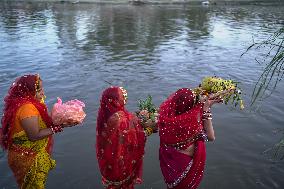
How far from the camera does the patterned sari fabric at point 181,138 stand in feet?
Answer: 13.1

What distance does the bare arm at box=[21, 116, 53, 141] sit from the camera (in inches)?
157

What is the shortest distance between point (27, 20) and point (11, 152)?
25.7 meters

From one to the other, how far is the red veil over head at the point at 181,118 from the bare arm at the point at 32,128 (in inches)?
60.6

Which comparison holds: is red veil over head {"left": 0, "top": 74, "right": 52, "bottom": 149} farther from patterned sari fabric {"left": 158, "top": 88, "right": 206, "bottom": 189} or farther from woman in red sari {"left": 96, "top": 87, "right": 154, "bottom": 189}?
patterned sari fabric {"left": 158, "top": 88, "right": 206, "bottom": 189}

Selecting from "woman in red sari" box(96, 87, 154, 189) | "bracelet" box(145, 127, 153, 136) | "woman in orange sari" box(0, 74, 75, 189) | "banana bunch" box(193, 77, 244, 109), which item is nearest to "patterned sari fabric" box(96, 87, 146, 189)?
"woman in red sari" box(96, 87, 154, 189)

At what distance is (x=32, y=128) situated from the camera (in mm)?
3994

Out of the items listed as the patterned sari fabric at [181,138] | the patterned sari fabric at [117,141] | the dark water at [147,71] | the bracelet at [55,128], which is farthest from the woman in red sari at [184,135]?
the dark water at [147,71]

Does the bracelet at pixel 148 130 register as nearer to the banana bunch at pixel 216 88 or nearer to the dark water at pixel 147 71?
the banana bunch at pixel 216 88

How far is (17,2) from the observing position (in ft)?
146

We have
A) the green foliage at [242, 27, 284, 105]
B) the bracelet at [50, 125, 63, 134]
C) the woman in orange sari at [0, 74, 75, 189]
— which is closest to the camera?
the green foliage at [242, 27, 284, 105]

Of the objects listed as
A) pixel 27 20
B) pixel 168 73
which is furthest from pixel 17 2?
pixel 168 73

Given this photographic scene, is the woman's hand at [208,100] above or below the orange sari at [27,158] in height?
above

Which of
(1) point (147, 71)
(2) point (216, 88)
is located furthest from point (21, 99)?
(1) point (147, 71)

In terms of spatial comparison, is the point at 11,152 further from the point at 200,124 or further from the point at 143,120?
the point at 200,124
